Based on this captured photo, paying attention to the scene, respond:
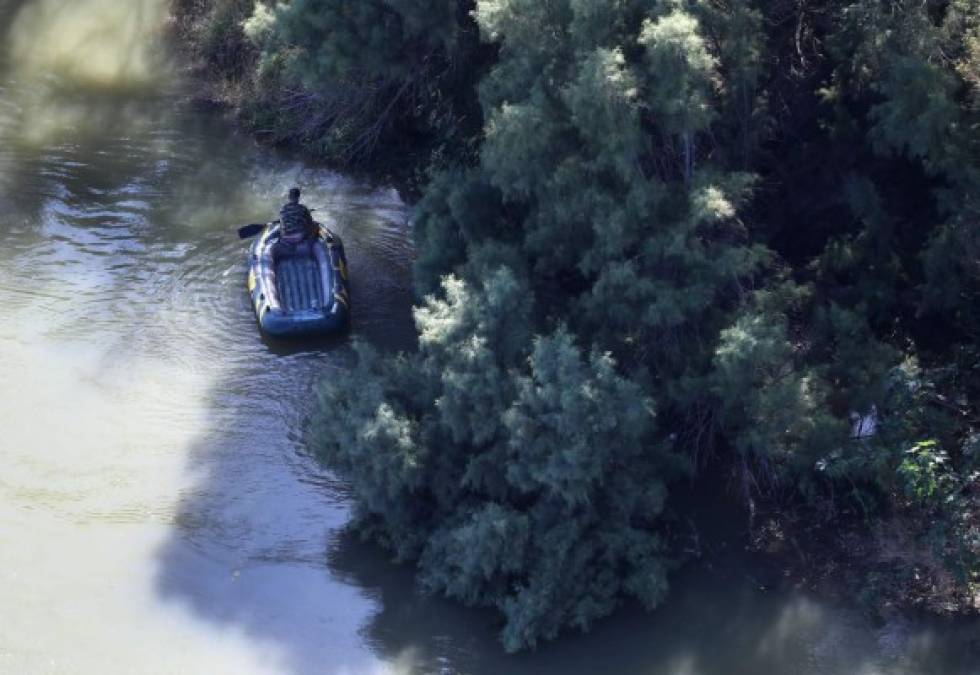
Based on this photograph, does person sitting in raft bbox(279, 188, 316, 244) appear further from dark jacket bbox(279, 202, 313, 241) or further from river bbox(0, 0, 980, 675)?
river bbox(0, 0, 980, 675)

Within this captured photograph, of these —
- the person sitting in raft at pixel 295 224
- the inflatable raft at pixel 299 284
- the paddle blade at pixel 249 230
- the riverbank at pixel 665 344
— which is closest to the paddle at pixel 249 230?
the paddle blade at pixel 249 230

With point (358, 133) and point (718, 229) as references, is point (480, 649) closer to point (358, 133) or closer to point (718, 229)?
point (718, 229)

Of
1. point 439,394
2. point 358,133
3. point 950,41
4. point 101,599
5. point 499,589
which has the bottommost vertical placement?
point 101,599

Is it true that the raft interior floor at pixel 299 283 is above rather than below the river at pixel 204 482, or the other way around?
above

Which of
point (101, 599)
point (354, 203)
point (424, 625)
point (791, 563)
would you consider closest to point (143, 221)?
point (354, 203)

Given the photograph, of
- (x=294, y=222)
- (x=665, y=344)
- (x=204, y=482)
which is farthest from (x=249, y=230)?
(x=665, y=344)

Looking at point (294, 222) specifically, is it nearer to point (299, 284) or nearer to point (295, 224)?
point (295, 224)

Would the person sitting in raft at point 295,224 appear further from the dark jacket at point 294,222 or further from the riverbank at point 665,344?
the riverbank at point 665,344
